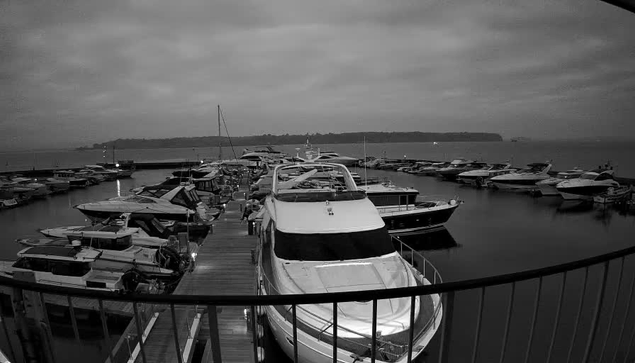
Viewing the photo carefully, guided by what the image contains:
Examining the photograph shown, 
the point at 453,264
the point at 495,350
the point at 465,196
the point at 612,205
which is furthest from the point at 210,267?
the point at 612,205

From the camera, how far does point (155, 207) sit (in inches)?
714

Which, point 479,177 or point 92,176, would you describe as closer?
point 479,177

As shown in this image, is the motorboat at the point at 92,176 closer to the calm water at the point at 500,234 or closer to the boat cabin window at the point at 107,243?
the calm water at the point at 500,234

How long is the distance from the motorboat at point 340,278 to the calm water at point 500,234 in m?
4.71

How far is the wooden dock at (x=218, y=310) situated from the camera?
6.04 meters

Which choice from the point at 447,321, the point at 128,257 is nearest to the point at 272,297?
the point at 447,321

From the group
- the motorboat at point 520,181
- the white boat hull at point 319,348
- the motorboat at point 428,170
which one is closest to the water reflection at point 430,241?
the white boat hull at point 319,348

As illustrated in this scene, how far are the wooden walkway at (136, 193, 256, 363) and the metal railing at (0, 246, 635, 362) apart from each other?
0.73 ft

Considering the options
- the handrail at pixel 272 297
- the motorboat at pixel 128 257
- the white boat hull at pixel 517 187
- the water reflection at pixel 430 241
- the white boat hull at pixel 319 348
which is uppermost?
the handrail at pixel 272 297

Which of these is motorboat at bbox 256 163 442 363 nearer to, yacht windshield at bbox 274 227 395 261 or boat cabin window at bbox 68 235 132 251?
yacht windshield at bbox 274 227 395 261

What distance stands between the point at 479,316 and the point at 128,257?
1233cm

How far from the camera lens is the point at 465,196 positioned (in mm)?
32188

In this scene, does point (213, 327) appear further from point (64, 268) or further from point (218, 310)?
point (64, 268)

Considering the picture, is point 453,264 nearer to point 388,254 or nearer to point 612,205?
Result: point 388,254
